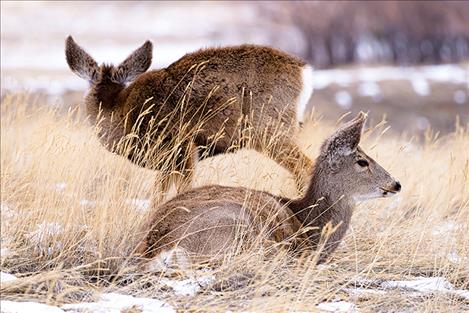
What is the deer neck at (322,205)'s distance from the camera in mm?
7227

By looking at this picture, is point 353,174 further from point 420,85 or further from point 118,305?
point 420,85

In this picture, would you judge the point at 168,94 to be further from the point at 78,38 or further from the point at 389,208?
the point at 78,38

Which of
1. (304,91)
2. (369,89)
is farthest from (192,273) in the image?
(369,89)

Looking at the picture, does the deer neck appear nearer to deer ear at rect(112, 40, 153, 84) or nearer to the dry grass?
the dry grass

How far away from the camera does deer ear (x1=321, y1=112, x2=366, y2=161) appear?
7.07 m

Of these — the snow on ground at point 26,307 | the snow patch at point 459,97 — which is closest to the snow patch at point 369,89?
the snow patch at point 459,97

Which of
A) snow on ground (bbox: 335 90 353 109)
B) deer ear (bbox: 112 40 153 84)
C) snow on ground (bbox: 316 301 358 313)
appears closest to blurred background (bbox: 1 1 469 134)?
snow on ground (bbox: 335 90 353 109)

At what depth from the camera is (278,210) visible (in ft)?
22.5

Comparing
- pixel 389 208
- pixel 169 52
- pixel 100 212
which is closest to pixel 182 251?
→ pixel 100 212

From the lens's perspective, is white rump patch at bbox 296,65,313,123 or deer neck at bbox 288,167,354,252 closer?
deer neck at bbox 288,167,354,252

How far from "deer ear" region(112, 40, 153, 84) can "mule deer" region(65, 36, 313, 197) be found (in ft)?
1.23

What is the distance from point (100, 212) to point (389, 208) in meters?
3.05

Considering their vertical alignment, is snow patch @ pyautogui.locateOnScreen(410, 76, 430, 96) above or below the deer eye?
below

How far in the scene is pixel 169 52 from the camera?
36.2m
